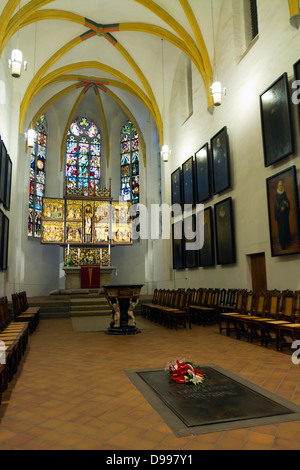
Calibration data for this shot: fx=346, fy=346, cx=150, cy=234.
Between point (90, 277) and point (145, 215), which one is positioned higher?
point (145, 215)

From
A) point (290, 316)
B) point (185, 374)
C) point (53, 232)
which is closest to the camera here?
point (185, 374)

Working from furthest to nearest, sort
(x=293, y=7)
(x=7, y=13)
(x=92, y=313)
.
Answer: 1. (x=92, y=313)
2. (x=7, y=13)
3. (x=293, y=7)

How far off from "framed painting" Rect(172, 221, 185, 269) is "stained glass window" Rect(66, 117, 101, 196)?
850 centimetres

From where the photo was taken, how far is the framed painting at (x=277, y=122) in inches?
316

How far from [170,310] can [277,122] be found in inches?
219

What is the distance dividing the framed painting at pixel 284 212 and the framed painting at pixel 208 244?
3.59m

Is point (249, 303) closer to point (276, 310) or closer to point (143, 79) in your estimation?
point (276, 310)

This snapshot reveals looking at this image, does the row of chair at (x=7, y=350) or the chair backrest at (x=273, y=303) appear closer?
the row of chair at (x=7, y=350)

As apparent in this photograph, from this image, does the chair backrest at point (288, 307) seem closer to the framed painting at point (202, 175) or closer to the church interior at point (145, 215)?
the church interior at point (145, 215)

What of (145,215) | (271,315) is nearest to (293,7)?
(271,315)

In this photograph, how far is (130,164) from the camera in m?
22.5

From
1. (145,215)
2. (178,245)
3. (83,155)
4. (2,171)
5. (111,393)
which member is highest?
(83,155)

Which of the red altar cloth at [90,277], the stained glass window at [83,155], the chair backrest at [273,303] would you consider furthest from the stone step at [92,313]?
the stained glass window at [83,155]

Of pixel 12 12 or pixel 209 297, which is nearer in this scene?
pixel 209 297
